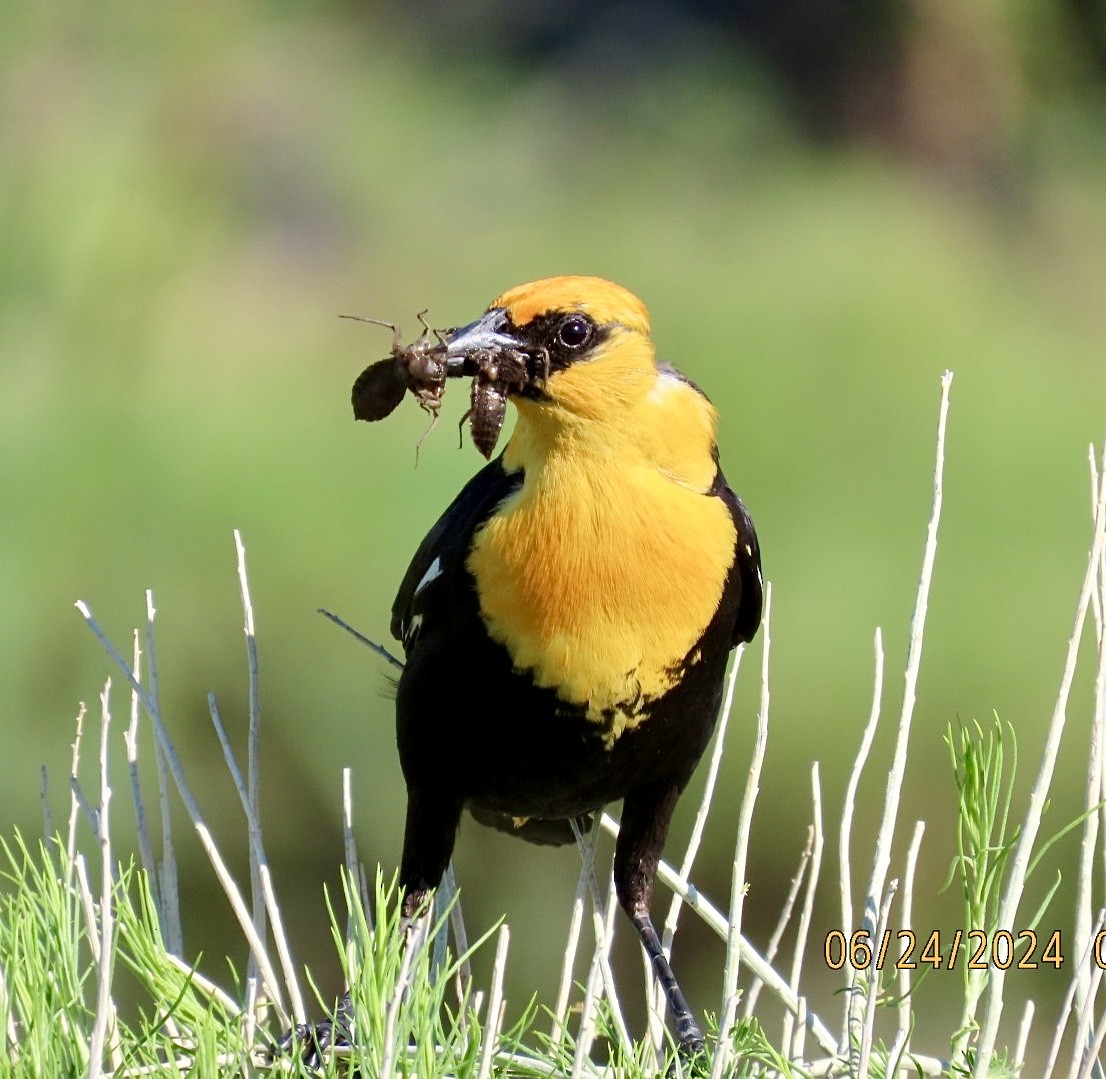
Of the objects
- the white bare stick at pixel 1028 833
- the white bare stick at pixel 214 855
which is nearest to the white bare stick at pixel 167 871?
the white bare stick at pixel 214 855

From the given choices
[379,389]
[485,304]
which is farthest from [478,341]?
[485,304]

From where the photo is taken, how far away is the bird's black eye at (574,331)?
4.97 ft

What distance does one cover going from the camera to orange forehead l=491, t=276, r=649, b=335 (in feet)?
4.98

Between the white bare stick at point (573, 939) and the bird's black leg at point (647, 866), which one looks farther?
the bird's black leg at point (647, 866)

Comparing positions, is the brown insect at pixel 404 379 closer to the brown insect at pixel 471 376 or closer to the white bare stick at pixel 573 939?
the brown insect at pixel 471 376

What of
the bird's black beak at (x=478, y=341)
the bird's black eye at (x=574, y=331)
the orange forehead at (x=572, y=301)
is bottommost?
the bird's black beak at (x=478, y=341)

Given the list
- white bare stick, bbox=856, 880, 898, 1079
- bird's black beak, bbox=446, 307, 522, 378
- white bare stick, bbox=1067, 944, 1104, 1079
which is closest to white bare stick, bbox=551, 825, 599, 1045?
white bare stick, bbox=856, 880, 898, 1079

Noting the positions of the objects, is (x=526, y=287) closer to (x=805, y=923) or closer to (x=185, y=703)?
(x=805, y=923)

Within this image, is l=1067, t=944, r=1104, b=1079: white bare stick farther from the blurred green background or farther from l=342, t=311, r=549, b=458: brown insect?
the blurred green background

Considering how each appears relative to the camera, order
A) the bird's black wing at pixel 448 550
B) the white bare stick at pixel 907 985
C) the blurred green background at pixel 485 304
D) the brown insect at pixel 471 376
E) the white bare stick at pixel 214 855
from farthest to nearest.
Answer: the blurred green background at pixel 485 304 < the bird's black wing at pixel 448 550 < the brown insect at pixel 471 376 < the white bare stick at pixel 214 855 < the white bare stick at pixel 907 985

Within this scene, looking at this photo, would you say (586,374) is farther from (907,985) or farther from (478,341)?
(907,985)

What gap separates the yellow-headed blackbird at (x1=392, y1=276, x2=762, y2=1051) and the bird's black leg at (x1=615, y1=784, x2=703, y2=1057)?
0.03 meters

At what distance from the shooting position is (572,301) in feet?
5.01

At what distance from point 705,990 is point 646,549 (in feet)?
Result: 6.22
